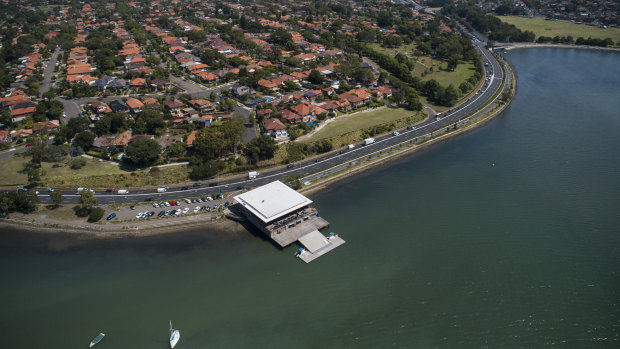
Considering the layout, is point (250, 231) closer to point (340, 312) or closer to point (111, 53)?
point (340, 312)

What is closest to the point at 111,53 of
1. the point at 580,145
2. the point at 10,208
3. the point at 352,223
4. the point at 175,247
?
the point at 10,208

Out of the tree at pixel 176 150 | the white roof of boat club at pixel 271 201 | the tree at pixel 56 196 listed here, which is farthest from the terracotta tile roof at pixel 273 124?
the tree at pixel 56 196

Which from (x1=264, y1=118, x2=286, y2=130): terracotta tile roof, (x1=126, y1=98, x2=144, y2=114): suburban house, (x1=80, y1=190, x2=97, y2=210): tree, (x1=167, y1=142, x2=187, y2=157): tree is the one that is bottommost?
(x1=126, y1=98, x2=144, y2=114): suburban house

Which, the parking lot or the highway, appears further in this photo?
the highway

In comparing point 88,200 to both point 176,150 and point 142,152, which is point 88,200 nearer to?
point 142,152

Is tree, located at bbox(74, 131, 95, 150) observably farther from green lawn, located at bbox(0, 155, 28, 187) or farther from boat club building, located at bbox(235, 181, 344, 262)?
boat club building, located at bbox(235, 181, 344, 262)

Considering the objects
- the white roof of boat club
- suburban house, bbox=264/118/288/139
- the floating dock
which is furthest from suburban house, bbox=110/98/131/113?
the floating dock
